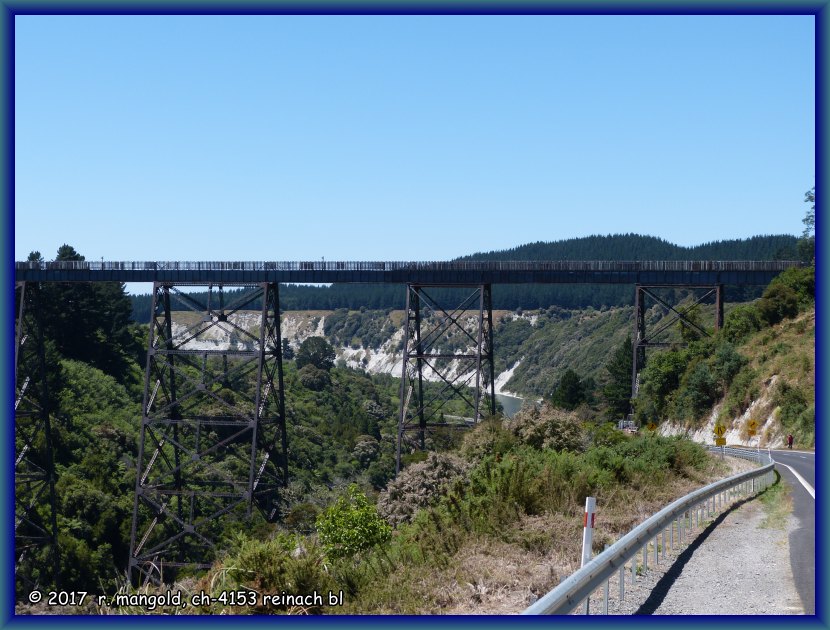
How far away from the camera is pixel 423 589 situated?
8352 millimetres

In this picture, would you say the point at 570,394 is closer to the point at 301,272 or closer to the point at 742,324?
the point at 742,324

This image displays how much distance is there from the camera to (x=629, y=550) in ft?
27.3

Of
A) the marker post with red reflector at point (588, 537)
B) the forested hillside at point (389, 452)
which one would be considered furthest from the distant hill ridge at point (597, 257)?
the marker post with red reflector at point (588, 537)

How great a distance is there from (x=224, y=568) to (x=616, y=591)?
3.19m

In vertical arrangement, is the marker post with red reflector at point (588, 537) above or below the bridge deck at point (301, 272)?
below

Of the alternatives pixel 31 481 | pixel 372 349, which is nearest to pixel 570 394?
pixel 31 481

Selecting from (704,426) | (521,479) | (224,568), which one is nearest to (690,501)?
(521,479)

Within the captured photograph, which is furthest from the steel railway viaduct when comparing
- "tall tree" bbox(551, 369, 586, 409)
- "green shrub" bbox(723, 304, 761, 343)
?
"tall tree" bbox(551, 369, 586, 409)

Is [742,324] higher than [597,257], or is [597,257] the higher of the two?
[597,257]

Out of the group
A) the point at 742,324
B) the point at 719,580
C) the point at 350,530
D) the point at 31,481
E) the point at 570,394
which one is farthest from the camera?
the point at 570,394

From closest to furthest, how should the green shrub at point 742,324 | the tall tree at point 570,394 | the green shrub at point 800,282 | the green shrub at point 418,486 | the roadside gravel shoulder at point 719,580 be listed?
the roadside gravel shoulder at point 719,580 < the green shrub at point 418,486 < the green shrub at point 800,282 < the green shrub at point 742,324 < the tall tree at point 570,394

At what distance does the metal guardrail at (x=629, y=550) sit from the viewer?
252 inches

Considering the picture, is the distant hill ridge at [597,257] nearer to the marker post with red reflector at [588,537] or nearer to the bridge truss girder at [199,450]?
Result: the bridge truss girder at [199,450]

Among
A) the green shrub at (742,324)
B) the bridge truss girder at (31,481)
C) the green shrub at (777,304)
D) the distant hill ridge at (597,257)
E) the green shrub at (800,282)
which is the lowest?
the bridge truss girder at (31,481)
